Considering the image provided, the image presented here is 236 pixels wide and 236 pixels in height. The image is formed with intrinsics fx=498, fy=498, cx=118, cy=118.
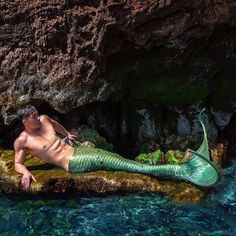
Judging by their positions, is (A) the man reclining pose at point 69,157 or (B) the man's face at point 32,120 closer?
(A) the man reclining pose at point 69,157

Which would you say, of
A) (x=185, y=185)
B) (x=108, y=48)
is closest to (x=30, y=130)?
(x=108, y=48)

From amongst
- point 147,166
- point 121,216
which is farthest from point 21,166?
point 147,166

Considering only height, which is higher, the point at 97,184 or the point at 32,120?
the point at 32,120

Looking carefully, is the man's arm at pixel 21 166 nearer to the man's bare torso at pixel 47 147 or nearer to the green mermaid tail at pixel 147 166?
the man's bare torso at pixel 47 147

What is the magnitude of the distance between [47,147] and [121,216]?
1648mm

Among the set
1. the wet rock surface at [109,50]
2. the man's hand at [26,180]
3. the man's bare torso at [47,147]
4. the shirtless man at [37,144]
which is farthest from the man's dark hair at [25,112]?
the man's hand at [26,180]

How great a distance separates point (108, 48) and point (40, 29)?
3.58 feet

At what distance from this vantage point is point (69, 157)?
24.6 ft

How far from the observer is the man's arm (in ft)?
23.4

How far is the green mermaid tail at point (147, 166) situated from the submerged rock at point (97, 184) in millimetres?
100

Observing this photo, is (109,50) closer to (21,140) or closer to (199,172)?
(21,140)

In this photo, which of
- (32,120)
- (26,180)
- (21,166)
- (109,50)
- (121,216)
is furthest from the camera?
(109,50)

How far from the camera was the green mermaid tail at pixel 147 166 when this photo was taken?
23.4ft

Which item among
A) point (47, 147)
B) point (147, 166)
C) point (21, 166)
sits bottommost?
point (21, 166)
